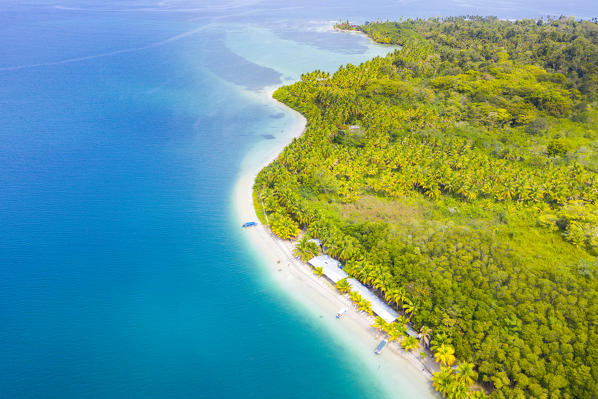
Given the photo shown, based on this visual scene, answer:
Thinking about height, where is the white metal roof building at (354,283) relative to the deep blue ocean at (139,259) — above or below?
above

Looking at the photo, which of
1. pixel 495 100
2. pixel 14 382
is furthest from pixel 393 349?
pixel 495 100

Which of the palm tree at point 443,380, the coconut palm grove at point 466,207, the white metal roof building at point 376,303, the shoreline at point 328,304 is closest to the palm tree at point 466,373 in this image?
the coconut palm grove at point 466,207

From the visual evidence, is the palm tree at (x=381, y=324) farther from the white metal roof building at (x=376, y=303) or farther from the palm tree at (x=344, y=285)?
the palm tree at (x=344, y=285)

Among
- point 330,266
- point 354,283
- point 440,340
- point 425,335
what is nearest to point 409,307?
point 425,335

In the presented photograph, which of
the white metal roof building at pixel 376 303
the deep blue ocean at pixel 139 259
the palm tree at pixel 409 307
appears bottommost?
the deep blue ocean at pixel 139 259

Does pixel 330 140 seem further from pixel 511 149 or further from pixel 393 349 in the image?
pixel 393 349

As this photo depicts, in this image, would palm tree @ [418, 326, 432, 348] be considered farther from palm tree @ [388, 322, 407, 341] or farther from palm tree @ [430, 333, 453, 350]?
palm tree @ [388, 322, 407, 341]
